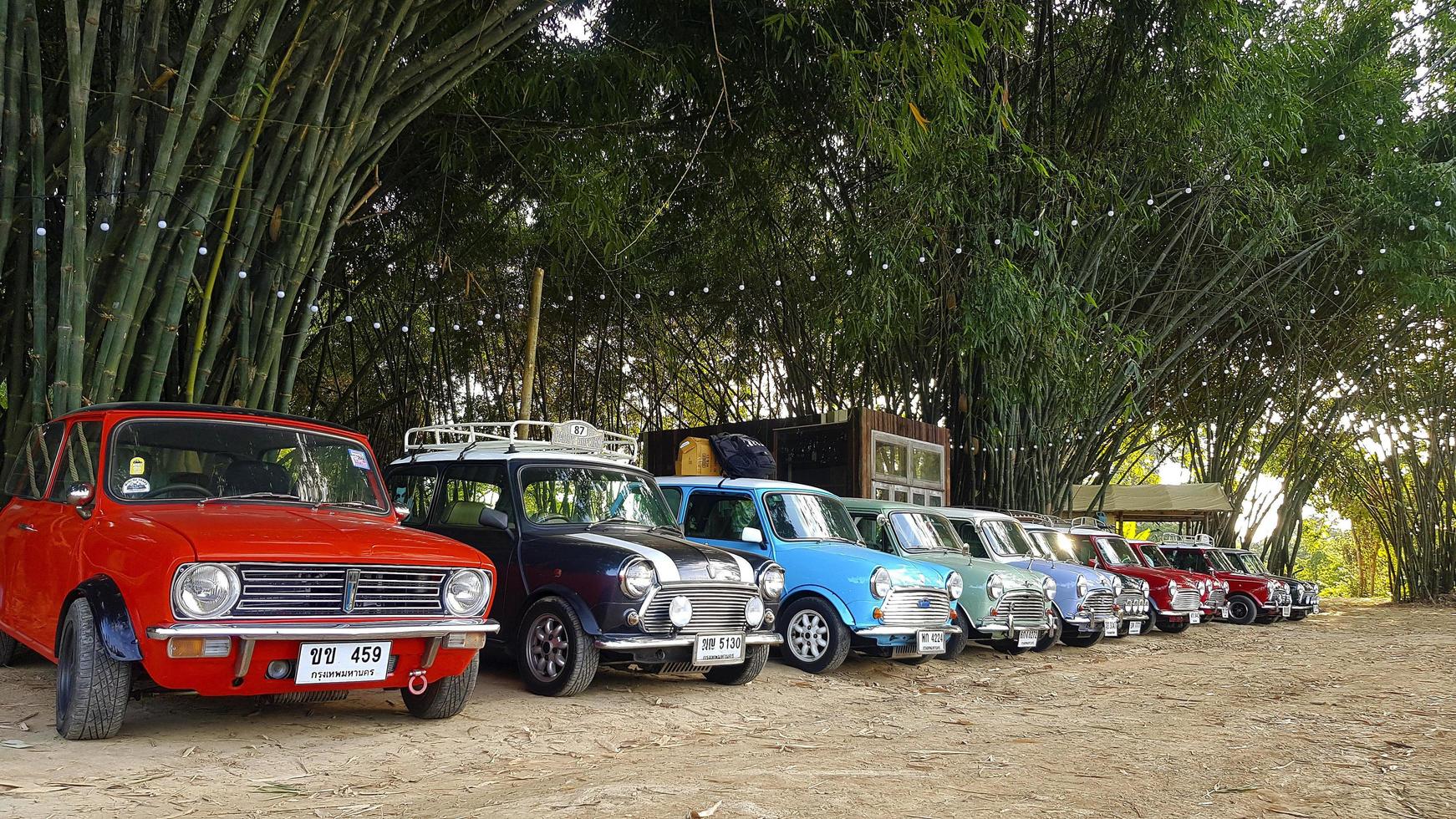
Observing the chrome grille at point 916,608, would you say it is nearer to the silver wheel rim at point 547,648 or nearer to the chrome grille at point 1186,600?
the silver wheel rim at point 547,648

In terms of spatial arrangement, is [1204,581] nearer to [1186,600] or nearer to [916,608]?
[1186,600]

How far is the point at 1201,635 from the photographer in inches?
523

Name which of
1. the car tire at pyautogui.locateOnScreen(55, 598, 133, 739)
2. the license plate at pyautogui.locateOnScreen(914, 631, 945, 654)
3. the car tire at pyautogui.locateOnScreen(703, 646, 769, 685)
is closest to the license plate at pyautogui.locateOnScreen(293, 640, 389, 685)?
the car tire at pyautogui.locateOnScreen(55, 598, 133, 739)

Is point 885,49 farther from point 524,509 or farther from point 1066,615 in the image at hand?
point 1066,615

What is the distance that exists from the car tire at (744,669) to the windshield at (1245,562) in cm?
1216

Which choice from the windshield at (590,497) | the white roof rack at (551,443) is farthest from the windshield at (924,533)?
the windshield at (590,497)

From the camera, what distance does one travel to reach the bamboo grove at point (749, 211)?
255 inches

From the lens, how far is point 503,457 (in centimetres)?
696

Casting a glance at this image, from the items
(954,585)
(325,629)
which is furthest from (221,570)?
(954,585)

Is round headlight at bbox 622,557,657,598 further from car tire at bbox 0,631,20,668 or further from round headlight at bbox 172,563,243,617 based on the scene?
car tire at bbox 0,631,20,668

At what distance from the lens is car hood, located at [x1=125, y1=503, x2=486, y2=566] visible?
14.5 feet

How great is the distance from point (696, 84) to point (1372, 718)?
6418 millimetres

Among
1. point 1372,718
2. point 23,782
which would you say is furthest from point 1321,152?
point 23,782

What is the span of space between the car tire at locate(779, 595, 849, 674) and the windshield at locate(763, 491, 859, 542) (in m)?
0.51
